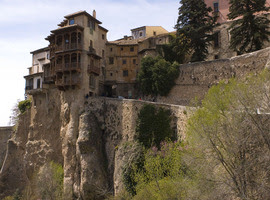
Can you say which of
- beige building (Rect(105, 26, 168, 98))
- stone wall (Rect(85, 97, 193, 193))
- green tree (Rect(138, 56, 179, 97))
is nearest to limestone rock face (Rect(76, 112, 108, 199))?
stone wall (Rect(85, 97, 193, 193))

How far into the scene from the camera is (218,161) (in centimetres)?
1973

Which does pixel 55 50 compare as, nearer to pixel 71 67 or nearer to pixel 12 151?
pixel 71 67

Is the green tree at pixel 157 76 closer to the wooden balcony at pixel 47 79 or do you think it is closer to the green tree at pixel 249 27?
the green tree at pixel 249 27

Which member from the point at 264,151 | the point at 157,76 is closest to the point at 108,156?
the point at 157,76

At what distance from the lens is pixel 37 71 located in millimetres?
51000

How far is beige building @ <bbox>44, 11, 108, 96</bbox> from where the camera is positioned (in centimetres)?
4103

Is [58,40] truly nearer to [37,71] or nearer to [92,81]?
[92,81]

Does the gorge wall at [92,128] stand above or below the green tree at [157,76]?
below

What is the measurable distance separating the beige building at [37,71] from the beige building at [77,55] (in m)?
3.06

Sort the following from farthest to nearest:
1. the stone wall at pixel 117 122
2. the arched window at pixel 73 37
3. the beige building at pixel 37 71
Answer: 1. the beige building at pixel 37 71
2. the arched window at pixel 73 37
3. the stone wall at pixel 117 122

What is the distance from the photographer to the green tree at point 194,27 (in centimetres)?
4203

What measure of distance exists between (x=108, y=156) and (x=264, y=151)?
2157 centimetres

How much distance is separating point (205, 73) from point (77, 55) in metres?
15.6

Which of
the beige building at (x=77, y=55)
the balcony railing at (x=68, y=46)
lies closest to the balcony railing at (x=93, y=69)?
the beige building at (x=77, y=55)
